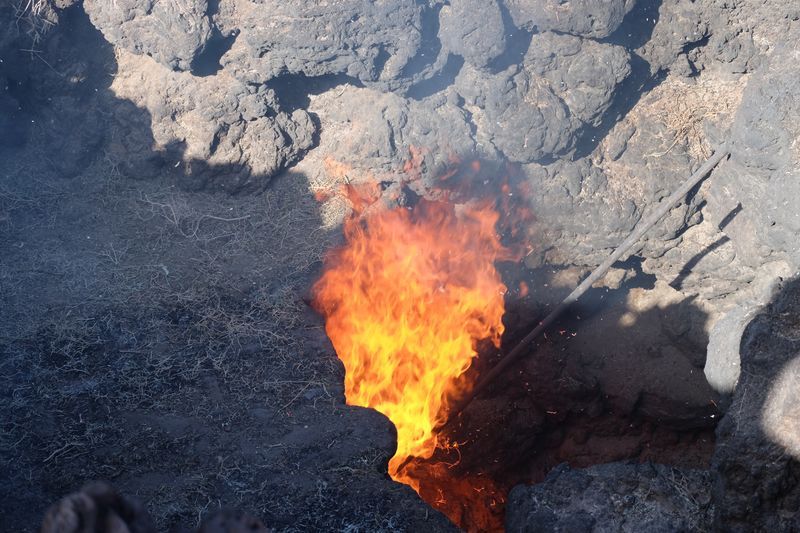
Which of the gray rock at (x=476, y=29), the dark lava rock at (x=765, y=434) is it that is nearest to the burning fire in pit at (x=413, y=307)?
the gray rock at (x=476, y=29)

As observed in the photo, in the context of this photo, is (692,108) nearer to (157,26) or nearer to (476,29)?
(476,29)

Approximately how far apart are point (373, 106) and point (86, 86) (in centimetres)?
352

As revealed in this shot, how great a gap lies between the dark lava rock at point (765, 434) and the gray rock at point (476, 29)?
11.6 ft

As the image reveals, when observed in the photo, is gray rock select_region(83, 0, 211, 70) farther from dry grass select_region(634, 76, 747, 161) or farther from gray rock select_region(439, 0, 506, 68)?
dry grass select_region(634, 76, 747, 161)

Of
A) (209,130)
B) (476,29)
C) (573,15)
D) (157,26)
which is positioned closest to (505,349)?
(476,29)

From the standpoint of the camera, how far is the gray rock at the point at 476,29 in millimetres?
5625

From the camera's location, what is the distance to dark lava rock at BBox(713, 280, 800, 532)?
322cm

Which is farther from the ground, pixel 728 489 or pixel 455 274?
pixel 728 489

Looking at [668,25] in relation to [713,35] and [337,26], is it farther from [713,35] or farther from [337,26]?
[337,26]

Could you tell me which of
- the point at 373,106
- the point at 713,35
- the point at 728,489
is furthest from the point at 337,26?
the point at 728,489

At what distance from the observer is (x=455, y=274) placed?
263 inches

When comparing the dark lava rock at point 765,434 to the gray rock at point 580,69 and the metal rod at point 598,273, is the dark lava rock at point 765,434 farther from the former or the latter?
the gray rock at point 580,69

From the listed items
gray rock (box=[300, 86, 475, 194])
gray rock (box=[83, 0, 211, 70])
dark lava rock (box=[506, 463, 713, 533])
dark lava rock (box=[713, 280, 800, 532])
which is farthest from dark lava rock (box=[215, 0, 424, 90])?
dark lava rock (box=[506, 463, 713, 533])

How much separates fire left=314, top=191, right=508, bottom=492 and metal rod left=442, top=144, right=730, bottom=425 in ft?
0.90
